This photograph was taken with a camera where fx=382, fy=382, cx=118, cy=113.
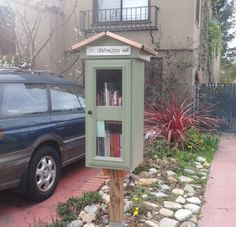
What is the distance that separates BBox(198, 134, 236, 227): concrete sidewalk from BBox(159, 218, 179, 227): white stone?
12.0 inches

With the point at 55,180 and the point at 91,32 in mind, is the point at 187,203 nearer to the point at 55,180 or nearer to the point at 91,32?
the point at 55,180

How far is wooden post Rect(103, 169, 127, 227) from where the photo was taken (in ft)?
12.3

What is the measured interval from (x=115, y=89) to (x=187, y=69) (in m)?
7.87

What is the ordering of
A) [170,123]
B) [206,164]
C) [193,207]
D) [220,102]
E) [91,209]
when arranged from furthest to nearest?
1. [220,102]
2. [170,123]
3. [206,164]
4. [193,207]
5. [91,209]

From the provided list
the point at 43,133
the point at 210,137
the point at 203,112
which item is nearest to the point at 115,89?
the point at 43,133

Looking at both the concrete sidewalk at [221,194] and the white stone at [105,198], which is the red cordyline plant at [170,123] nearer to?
the concrete sidewalk at [221,194]

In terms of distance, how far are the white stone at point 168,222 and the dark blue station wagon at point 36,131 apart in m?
1.74

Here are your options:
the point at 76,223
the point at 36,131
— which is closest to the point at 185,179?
the point at 76,223

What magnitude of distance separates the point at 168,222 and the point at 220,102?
7290 millimetres

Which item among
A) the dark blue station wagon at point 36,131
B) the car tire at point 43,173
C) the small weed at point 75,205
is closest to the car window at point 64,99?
the dark blue station wagon at point 36,131

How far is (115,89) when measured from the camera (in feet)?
12.0

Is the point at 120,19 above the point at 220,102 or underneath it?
above

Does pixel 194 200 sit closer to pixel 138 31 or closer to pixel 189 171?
pixel 189 171

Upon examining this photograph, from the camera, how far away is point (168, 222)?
14.4 ft
